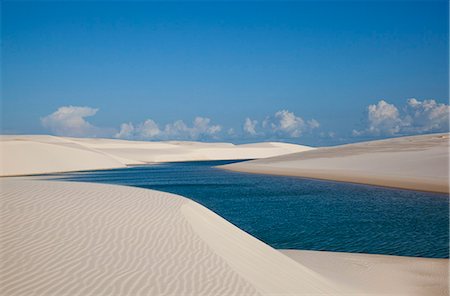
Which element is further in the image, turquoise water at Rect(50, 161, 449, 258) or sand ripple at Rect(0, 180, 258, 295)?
turquoise water at Rect(50, 161, 449, 258)

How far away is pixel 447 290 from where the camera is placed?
8.55 meters

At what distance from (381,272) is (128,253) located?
568 cm

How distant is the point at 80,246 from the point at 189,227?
2.58 meters

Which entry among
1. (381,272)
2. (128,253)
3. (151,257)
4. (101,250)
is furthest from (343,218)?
(101,250)

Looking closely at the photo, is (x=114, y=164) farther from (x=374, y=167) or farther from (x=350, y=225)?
(x=350, y=225)

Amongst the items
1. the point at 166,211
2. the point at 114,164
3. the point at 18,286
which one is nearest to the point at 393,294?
the point at 166,211

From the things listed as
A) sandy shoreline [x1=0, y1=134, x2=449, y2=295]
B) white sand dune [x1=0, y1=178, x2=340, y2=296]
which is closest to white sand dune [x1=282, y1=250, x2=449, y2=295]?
sandy shoreline [x1=0, y1=134, x2=449, y2=295]

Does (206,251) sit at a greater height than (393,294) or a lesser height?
greater

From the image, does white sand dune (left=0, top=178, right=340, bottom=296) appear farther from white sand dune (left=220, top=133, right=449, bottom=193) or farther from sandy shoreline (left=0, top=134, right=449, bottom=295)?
white sand dune (left=220, top=133, right=449, bottom=193)

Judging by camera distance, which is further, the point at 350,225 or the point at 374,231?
the point at 350,225

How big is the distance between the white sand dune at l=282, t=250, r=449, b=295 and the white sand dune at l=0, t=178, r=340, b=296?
758 millimetres

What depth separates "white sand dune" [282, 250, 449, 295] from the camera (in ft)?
28.6

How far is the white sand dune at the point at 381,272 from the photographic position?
28.6 ft

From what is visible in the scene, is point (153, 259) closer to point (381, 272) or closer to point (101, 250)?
point (101, 250)
